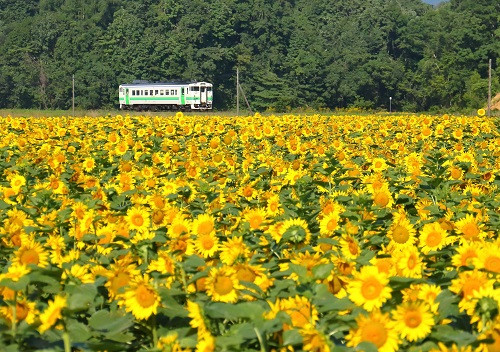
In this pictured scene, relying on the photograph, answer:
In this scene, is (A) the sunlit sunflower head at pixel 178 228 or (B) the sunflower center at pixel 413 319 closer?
(B) the sunflower center at pixel 413 319

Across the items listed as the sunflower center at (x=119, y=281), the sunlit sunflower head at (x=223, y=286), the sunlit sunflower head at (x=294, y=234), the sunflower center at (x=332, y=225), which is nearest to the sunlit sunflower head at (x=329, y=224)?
the sunflower center at (x=332, y=225)

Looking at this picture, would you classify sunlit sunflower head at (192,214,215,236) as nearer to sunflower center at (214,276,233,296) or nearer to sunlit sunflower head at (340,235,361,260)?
sunlit sunflower head at (340,235,361,260)

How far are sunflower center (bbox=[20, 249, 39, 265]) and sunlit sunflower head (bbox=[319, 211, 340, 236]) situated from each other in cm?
175

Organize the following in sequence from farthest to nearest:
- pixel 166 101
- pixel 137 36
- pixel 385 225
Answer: pixel 137 36 < pixel 166 101 < pixel 385 225

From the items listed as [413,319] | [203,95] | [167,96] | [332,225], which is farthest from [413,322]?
[203,95]

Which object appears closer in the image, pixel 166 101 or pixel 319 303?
pixel 319 303

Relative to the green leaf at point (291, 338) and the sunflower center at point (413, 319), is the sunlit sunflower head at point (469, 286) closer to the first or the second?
the sunflower center at point (413, 319)

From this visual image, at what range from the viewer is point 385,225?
15.8ft

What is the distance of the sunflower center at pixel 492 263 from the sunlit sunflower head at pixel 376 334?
66cm

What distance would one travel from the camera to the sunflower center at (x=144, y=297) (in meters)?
2.79

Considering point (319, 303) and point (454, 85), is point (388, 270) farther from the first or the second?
point (454, 85)

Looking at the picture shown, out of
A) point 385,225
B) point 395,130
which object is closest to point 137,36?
point 395,130

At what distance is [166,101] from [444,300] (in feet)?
185

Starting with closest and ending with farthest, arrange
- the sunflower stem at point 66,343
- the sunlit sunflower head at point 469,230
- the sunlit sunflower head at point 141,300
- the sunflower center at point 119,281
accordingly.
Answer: the sunflower stem at point 66,343 → the sunlit sunflower head at point 141,300 → the sunflower center at point 119,281 → the sunlit sunflower head at point 469,230
